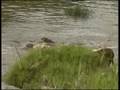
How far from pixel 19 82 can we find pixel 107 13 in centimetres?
850

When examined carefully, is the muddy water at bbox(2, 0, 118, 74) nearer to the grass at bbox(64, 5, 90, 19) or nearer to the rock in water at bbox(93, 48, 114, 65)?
the grass at bbox(64, 5, 90, 19)

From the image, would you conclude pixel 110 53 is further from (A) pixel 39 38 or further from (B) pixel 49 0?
(B) pixel 49 0

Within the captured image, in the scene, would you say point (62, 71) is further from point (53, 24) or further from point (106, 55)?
point (53, 24)

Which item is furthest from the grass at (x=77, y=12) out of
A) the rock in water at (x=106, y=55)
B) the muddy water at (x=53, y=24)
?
the rock in water at (x=106, y=55)

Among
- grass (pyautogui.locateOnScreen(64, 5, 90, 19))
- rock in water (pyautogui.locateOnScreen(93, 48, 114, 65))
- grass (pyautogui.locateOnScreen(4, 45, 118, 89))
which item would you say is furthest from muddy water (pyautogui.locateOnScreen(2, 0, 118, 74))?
rock in water (pyautogui.locateOnScreen(93, 48, 114, 65))

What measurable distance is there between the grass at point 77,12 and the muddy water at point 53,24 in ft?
0.60

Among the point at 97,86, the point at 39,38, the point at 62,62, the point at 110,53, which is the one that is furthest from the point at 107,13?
the point at 97,86

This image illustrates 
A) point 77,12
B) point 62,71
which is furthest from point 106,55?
point 77,12

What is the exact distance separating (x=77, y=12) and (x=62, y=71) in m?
7.76

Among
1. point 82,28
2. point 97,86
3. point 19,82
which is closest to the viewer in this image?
point 97,86

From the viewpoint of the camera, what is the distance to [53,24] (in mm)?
13539

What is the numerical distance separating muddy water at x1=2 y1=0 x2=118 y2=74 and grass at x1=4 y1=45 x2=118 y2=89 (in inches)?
43.8

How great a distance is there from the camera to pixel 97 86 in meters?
6.73

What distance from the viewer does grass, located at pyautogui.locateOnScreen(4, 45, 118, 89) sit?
22.8 feet
